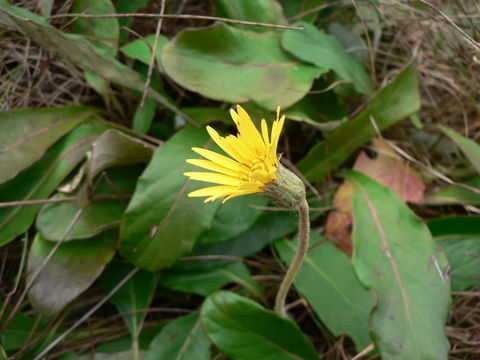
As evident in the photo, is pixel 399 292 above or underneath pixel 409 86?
underneath

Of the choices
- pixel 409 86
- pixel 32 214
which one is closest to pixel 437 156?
pixel 409 86

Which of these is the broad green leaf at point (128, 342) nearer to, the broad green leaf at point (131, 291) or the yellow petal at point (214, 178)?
the broad green leaf at point (131, 291)

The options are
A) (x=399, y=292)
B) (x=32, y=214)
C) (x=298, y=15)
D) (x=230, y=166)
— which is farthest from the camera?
(x=298, y=15)

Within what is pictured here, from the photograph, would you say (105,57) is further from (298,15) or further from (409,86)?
(409,86)

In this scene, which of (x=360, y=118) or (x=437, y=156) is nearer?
(x=360, y=118)

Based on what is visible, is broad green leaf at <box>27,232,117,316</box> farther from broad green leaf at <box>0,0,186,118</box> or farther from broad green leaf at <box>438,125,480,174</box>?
broad green leaf at <box>438,125,480,174</box>

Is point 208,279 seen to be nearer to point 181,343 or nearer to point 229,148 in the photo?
point 181,343

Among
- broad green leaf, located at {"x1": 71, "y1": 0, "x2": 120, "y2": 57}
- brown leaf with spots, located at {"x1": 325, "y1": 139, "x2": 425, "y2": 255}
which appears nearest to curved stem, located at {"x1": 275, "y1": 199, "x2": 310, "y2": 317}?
brown leaf with spots, located at {"x1": 325, "y1": 139, "x2": 425, "y2": 255}

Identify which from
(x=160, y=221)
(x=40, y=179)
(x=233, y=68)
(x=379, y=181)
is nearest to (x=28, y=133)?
(x=40, y=179)
